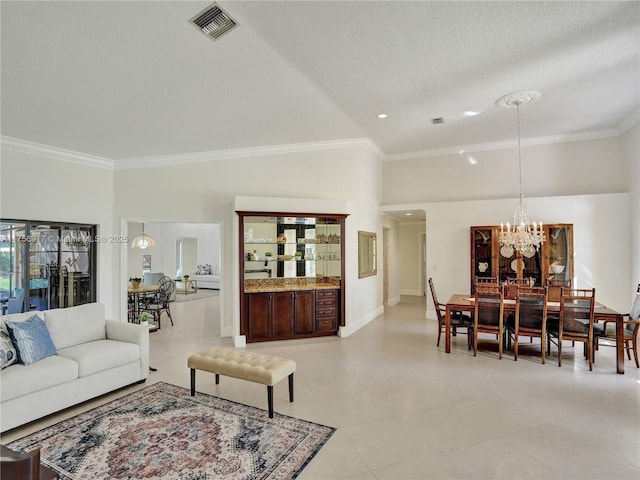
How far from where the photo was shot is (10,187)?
5.26 meters

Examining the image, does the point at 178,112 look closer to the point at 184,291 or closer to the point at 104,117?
the point at 104,117

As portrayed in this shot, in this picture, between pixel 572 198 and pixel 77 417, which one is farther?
pixel 572 198

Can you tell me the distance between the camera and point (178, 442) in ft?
9.07

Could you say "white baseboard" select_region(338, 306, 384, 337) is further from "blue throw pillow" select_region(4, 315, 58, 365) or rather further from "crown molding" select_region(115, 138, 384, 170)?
"blue throw pillow" select_region(4, 315, 58, 365)

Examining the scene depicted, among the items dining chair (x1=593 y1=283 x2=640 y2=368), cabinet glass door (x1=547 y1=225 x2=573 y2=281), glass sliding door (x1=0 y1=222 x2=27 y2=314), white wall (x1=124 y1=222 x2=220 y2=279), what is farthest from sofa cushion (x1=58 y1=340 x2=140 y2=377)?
white wall (x1=124 y1=222 x2=220 y2=279)

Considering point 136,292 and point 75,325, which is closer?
point 75,325

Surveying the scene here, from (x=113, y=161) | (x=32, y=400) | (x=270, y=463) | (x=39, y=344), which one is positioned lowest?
(x=270, y=463)

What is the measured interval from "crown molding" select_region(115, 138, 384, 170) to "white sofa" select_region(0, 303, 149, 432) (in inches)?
125

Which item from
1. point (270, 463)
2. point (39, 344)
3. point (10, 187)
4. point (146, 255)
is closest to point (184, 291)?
point (146, 255)

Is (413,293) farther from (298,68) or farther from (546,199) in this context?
(298,68)

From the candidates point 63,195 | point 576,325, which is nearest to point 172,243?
point 63,195

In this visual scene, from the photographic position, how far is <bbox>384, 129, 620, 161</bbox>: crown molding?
6.48 metres

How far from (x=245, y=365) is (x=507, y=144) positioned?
659cm

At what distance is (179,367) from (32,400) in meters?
1.70
